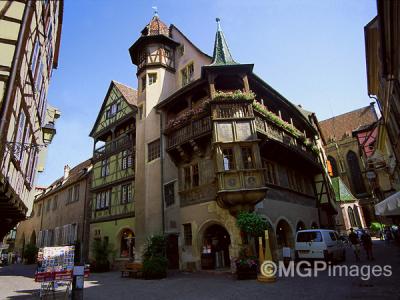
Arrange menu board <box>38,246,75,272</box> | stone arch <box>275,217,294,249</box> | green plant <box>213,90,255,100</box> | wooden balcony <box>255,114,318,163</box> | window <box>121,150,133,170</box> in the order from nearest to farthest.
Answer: menu board <box>38,246,75,272</box>
green plant <box>213,90,255,100</box>
wooden balcony <box>255,114,318,163</box>
stone arch <box>275,217,294,249</box>
window <box>121,150,133,170</box>

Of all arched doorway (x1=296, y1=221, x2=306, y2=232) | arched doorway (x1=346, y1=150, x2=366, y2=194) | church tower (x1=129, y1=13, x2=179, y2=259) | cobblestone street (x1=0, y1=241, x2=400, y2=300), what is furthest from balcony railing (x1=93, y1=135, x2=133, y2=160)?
arched doorway (x1=346, y1=150, x2=366, y2=194)

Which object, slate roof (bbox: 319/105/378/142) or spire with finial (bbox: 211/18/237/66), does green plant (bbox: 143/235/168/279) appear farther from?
slate roof (bbox: 319/105/378/142)

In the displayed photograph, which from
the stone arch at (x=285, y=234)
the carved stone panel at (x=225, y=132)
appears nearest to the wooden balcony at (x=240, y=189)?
the carved stone panel at (x=225, y=132)

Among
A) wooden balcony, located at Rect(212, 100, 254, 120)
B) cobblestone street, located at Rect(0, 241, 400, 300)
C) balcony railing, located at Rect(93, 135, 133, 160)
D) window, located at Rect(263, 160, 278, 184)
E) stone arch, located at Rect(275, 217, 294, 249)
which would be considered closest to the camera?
cobblestone street, located at Rect(0, 241, 400, 300)

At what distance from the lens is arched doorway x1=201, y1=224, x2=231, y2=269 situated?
14594 mm

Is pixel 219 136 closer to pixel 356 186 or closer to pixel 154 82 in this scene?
pixel 154 82

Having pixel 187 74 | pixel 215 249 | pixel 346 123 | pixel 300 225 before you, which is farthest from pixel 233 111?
pixel 346 123

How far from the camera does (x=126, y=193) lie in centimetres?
2019

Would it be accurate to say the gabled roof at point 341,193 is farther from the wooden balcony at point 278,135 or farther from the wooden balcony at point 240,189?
the wooden balcony at point 240,189

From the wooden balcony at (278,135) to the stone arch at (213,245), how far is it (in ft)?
18.4

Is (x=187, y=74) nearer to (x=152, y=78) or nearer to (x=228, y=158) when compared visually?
(x=152, y=78)

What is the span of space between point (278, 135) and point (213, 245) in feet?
24.6

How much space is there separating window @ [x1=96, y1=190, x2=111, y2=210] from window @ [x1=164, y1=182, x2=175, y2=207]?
7.19m

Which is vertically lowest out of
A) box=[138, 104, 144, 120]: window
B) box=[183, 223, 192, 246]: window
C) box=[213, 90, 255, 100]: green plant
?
box=[183, 223, 192, 246]: window
